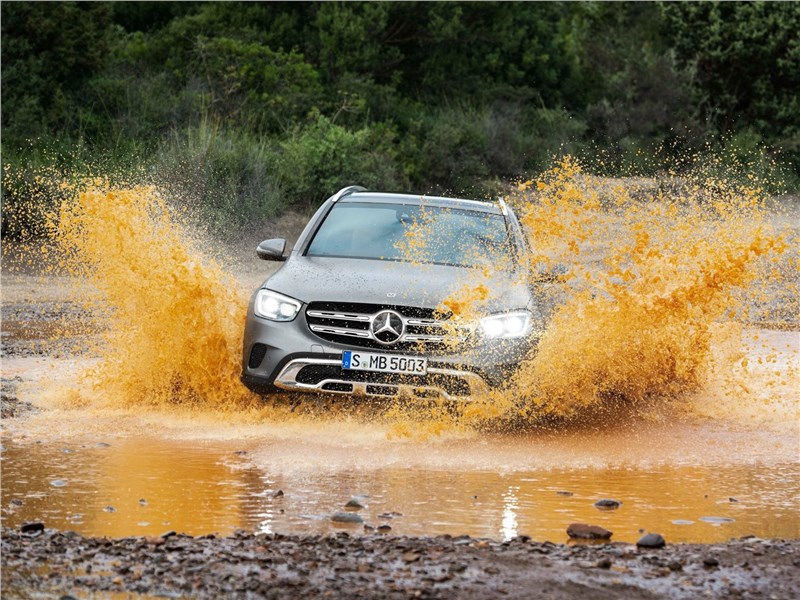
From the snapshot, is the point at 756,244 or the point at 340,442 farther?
the point at 756,244

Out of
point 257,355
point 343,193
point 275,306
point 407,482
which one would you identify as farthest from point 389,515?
point 343,193

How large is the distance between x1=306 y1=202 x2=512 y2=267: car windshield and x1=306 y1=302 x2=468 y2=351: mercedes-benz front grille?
104cm

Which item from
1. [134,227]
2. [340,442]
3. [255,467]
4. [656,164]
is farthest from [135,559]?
[656,164]

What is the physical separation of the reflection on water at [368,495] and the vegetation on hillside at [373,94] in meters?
15.1

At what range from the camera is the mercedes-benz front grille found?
361 inches

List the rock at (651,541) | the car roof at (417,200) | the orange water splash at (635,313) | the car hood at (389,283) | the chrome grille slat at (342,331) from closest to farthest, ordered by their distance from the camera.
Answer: the rock at (651,541), the chrome grille slat at (342,331), the car hood at (389,283), the orange water splash at (635,313), the car roof at (417,200)

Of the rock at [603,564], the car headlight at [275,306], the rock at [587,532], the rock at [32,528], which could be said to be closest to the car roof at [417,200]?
the car headlight at [275,306]

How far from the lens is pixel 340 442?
8.98 metres

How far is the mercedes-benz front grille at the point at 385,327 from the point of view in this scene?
917cm

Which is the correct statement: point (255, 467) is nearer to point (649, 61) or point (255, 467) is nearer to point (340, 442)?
point (340, 442)

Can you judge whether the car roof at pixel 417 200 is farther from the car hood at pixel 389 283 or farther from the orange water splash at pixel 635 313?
the car hood at pixel 389 283

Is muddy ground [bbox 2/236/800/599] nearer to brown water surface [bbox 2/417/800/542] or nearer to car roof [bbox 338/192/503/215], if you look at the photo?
brown water surface [bbox 2/417/800/542]

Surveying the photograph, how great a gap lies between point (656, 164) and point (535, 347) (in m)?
23.8

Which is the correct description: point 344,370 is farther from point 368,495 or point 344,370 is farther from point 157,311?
point 157,311
